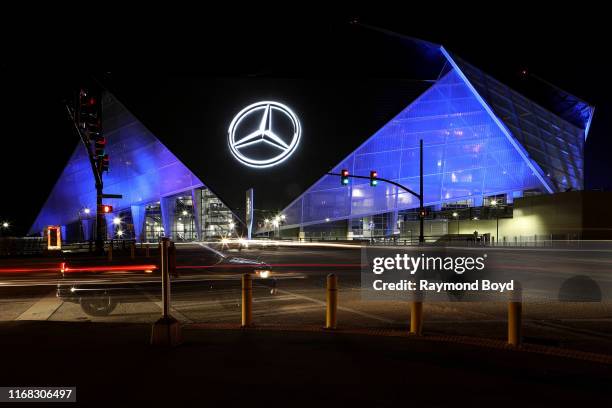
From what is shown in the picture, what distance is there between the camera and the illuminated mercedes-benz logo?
6050cm

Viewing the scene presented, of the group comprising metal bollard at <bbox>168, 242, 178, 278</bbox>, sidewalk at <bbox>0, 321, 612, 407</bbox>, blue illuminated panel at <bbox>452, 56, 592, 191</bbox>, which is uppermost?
blue illuminated panel at <bbox>452, 56, 592, 191</bbox>

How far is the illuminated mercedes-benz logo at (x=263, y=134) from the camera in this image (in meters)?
60.5

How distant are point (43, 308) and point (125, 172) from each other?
55.4m

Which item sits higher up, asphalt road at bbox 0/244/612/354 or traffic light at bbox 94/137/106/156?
traffic light at bbox 94/137/106/156

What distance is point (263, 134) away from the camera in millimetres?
61375

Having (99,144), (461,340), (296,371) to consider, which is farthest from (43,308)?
(99,144)

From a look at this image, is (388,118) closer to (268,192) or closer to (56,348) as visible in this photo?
(268,192)

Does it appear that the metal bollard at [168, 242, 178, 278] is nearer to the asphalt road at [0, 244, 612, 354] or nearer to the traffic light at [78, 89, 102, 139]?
the asphalt road at [0, 244, 612, 354]

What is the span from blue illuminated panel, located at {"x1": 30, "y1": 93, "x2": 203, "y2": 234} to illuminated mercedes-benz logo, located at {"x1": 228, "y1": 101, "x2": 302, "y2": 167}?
21.2 feet

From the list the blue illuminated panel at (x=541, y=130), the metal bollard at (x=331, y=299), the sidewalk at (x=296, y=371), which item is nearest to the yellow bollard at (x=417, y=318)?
the sidewalk at (x=296, y=371)

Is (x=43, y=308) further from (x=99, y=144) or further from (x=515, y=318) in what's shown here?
(x=99, y=144)

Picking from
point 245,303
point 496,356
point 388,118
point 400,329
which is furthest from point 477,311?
point 388,118

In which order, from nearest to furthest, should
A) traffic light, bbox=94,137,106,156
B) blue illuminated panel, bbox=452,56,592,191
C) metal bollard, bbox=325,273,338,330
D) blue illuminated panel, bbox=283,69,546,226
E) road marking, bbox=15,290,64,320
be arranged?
metal bollard, bbox=325,273,338,330, road marking, bbox=15,290,64,320, traffic light, bbox=94,137,106,156, blue illuminated panel, bbox=452,56,592,191, blue illuminated panel, bbox=283,69,546,226

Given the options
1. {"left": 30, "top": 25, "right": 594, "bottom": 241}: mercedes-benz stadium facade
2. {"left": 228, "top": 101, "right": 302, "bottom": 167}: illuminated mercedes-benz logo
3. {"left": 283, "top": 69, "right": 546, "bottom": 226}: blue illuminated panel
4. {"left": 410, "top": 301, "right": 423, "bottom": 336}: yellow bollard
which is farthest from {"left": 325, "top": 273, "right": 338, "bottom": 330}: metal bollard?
{"left": 228, "top": 101, "right": 302, "bottom": 167}: illuminated mercedes-benz logo
